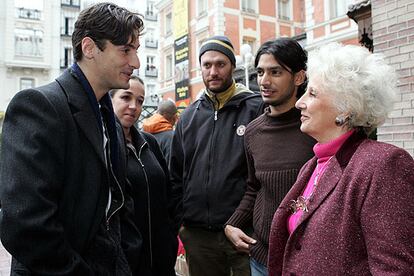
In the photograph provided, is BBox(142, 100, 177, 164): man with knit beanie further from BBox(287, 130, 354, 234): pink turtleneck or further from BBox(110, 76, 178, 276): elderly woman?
BBox(287, 130, 354, 234): pink turtleneck

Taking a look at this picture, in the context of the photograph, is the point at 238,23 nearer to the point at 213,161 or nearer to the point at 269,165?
the point at 213,161

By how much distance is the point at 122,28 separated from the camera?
73.4 inches

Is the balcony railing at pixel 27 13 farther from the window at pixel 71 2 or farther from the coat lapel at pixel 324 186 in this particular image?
the coat lapel at pixel 324 186

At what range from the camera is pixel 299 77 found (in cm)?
257

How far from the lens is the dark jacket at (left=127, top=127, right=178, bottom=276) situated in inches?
102

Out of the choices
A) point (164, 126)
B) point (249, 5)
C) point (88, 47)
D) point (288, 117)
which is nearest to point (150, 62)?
point (249, 5)

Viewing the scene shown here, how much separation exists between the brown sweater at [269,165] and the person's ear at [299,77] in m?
0.21

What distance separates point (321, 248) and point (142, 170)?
136 cm

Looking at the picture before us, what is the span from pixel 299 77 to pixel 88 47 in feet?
4.33

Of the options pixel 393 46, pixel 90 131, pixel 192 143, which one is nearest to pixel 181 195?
pixel 192 143

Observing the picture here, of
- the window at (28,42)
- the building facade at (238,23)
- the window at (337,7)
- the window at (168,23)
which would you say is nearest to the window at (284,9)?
the building facade at (238,23)

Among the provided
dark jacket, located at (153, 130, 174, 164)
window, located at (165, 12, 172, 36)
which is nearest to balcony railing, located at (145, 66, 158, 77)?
window, located at (165, 12, 172, 36)

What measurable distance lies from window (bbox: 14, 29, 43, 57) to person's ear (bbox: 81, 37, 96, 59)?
35210 millimetres

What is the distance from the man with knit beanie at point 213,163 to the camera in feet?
9.13
